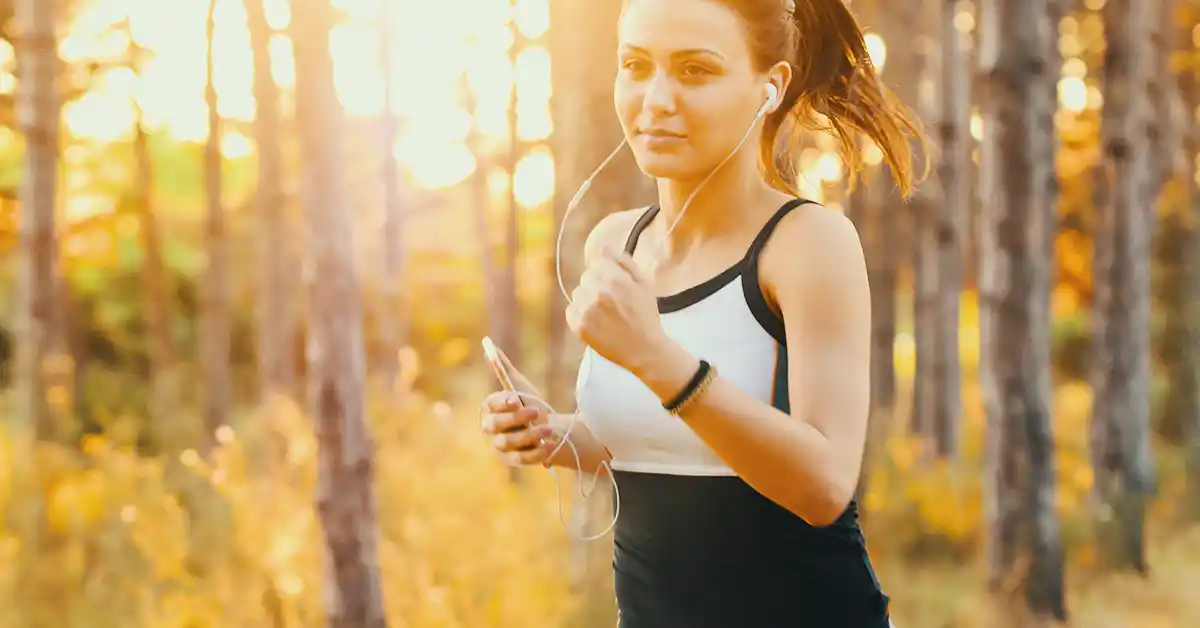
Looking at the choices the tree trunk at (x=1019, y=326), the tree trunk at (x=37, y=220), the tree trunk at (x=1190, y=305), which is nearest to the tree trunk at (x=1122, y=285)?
the tree trunk at (x=1019, y=326)

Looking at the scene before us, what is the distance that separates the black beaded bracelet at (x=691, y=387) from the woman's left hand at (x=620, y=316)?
68 mm

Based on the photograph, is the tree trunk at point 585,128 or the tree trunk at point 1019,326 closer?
the tree trunk at point 585,128

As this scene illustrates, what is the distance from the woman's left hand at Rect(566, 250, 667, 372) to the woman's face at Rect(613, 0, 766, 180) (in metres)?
0.33

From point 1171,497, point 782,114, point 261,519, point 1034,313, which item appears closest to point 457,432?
point 261,519

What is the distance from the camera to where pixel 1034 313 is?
6637 millimetres

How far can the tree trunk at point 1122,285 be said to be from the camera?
958 centimetres

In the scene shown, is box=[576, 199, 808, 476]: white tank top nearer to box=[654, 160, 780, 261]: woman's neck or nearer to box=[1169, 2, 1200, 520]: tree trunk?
box=[654, 160, 780, 261]: woman's neck

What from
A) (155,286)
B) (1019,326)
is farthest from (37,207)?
(1019,326)

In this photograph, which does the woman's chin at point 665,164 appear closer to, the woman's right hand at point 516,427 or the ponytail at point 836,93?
the ponytail at point 836,93

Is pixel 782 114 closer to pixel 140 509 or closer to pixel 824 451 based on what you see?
pixel 824 451

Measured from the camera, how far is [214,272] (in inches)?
509

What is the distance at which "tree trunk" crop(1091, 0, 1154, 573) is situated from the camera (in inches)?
377

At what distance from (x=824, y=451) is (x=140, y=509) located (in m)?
6.93

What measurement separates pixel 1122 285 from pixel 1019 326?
4.05 metres
